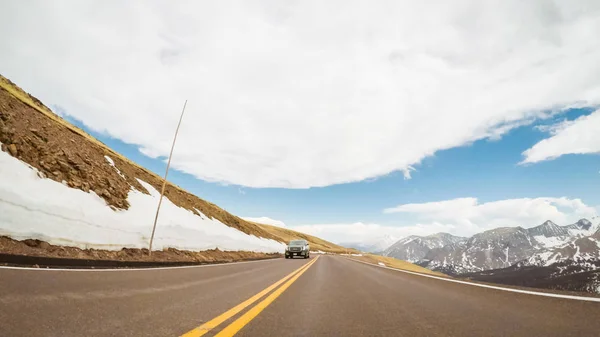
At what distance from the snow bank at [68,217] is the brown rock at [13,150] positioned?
53 cm

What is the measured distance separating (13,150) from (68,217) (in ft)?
16.3

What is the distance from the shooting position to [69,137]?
2395 cm

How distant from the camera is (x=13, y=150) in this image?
15.7m

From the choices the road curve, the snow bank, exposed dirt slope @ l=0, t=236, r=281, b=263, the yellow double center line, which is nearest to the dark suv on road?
exposed dirt slope @ l=0, t=236, r=281, b=263

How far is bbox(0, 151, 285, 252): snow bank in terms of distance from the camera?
40.4ft

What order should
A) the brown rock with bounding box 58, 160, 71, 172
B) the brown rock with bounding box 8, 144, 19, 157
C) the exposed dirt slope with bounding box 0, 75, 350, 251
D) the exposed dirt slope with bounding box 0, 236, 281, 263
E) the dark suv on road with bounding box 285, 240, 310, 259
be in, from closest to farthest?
the exposed dirt slope with bounding box 0, 236, 281, 263
the brown rock with bounding box 8, 144, 19, 157
the exposed dirt slope with bounding box 0, 75, 350, 251
the brown rock with bounding box 58, 160, 71, 172
the dark suv on road with bounding box 285, 240, 310, 259

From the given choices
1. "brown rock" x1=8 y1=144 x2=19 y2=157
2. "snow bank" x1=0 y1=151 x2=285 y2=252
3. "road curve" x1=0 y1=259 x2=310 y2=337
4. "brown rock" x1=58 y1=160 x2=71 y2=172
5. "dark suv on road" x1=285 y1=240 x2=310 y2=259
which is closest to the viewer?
"road curve" x1=0 y1=259 x2=310 y2=337

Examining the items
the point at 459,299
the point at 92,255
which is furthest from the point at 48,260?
the point at 459,299

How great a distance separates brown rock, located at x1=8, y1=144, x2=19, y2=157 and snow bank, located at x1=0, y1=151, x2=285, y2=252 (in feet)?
1.72

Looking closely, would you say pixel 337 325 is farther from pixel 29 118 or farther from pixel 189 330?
pixel 29 118

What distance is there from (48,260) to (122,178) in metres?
17.0

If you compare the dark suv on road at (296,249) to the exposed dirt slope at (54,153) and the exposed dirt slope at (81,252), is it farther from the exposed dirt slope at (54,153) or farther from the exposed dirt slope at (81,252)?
the exposed dirt slope at (54,153)

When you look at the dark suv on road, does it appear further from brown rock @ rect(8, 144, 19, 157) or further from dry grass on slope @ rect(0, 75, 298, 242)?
brown rock @ rect(8, 144, 19, 157)

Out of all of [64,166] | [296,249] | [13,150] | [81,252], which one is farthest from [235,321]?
[296,249]
